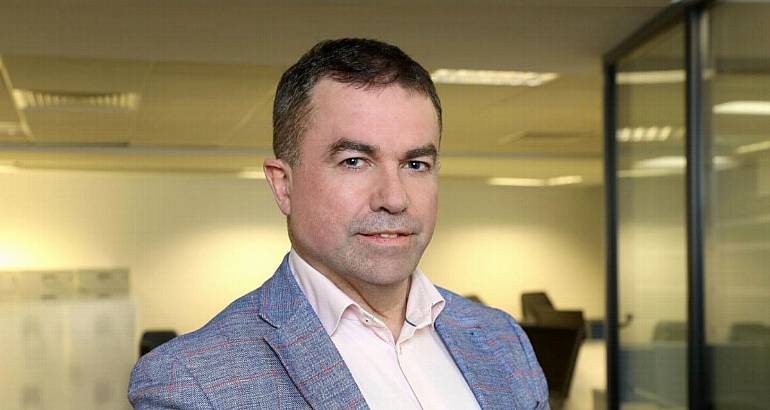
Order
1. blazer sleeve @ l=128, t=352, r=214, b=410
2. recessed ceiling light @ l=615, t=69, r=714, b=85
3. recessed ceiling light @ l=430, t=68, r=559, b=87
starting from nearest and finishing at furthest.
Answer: blazer sleeve @ l=128, t=352, r=214, b=410 < recessed ceiling light @ l=615, t=69, r=714, b=85 < recessed ceiling light @ l=430, t=68, r=559, b=87

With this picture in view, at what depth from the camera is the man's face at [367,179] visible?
113 cm

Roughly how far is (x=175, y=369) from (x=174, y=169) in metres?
11.6

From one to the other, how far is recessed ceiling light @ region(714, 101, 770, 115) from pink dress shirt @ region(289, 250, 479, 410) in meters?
2.44

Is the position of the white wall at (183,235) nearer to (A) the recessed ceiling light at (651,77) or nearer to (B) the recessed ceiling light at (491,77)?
(B) the recessed ceiling light at (491,77)

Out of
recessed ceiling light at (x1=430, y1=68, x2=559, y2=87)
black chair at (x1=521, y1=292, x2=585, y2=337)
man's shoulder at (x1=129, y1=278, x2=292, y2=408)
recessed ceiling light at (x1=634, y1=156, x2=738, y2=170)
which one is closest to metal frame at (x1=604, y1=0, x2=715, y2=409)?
recessed ceiling light at (x1=634, y1=156, x2=738, y2=170)

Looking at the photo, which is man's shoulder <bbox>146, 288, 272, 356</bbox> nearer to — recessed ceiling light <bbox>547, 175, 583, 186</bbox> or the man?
the man

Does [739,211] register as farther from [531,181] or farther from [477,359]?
[531,181]

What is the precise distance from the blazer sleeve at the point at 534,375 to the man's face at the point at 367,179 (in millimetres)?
285

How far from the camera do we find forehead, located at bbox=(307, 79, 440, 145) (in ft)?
3.72

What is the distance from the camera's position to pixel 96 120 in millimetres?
8102

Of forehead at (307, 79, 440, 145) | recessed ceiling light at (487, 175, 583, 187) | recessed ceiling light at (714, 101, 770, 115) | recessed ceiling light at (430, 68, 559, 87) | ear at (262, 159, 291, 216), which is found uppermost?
recessed ceiling light at (430, 68, 559, 87)

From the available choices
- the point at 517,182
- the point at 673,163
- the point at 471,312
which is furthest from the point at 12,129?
the point at 471,312

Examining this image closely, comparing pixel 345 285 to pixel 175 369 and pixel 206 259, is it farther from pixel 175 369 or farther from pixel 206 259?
pixel 206 259

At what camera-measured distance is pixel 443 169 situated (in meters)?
12.5
